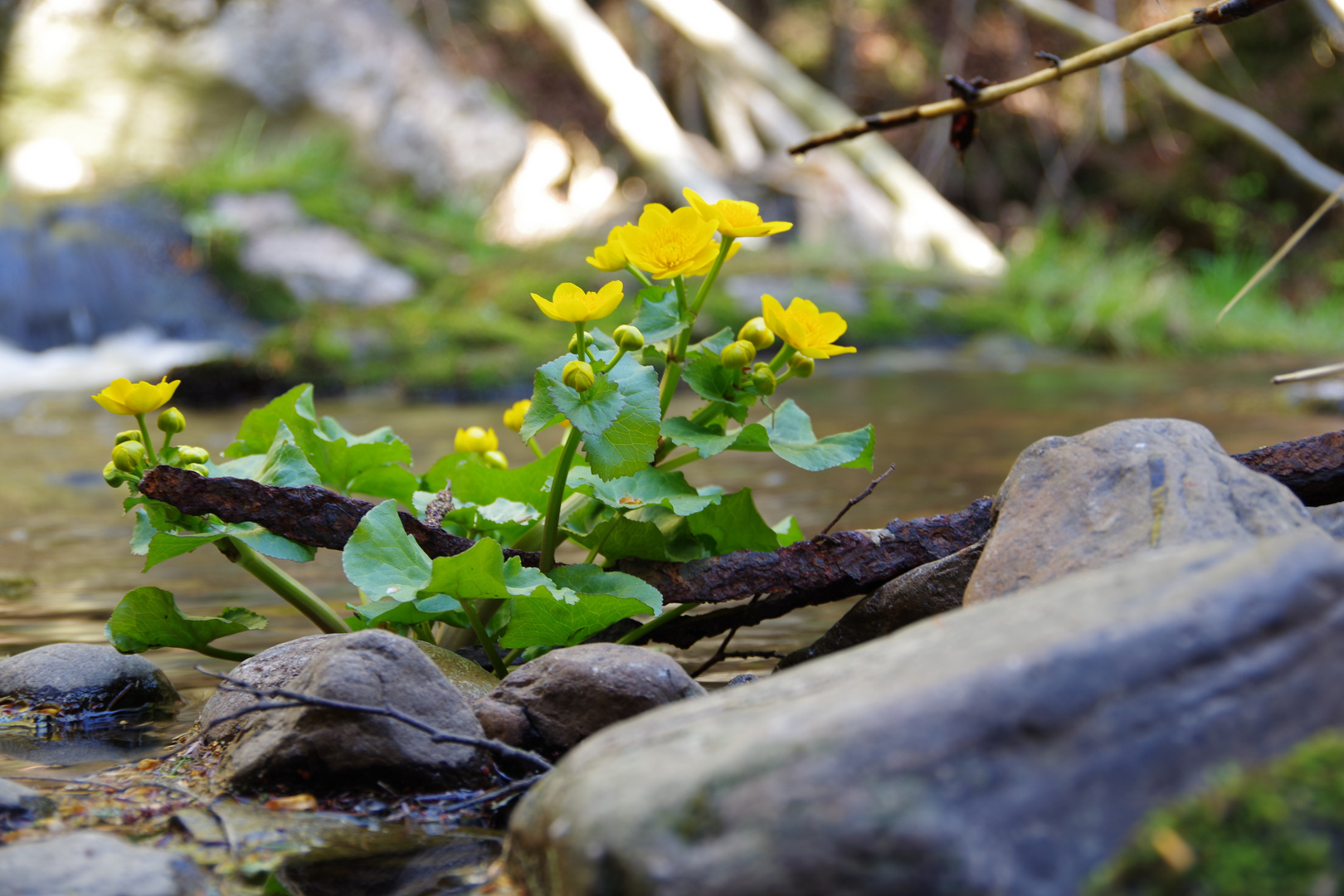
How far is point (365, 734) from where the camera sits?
1291 millimetres

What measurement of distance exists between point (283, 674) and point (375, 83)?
10.3 metres

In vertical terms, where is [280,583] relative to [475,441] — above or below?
below

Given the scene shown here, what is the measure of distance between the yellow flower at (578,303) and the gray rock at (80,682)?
885mm

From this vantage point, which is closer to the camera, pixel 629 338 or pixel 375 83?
pixel 629 338

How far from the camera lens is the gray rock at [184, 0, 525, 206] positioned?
10.1 meters

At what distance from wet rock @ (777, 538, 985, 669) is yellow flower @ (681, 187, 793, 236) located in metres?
0.55

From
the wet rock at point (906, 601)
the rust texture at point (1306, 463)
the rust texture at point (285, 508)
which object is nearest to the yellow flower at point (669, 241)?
the rust texture at point (285, 508)

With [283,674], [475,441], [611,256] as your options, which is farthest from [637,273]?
[283,674]

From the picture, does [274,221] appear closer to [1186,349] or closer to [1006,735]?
[1186,349]

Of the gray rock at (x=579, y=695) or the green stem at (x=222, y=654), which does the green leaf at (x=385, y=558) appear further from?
the green stem at (x=222, y=654)

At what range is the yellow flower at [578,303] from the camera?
54.1 inches

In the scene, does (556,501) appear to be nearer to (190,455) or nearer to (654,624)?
(654,624)

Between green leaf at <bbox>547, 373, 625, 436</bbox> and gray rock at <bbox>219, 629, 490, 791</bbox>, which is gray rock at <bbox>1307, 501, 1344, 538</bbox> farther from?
gray rock at <bbox>219, 629, 490, 791</bbox>

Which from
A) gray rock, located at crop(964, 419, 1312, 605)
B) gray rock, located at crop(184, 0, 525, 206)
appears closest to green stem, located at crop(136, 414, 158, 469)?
gray rock, located at crop(964, 419, 1312, 605)
